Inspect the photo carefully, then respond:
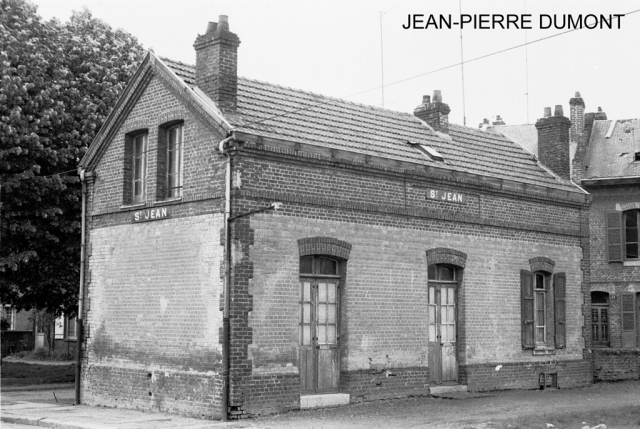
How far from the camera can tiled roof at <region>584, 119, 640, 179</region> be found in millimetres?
32450

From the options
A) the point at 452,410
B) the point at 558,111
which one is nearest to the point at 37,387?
the point at 452,410

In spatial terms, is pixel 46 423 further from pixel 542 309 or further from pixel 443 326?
pixel 542 309

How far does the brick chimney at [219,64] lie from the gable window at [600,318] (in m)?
20.4

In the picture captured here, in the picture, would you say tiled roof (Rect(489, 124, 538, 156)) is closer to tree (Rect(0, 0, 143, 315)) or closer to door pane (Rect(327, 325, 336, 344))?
tree (Rect(0, 0, 143, 315))

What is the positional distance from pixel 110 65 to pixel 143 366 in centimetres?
1084

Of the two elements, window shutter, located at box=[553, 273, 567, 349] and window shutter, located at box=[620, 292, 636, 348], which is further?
window shutter, located at box=[620, 292, 636, 348]

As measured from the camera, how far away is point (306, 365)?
55.4ft

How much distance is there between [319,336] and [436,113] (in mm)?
8319

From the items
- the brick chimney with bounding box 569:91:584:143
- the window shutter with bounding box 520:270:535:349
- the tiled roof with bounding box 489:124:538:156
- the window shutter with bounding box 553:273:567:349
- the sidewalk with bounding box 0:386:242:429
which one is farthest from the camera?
the tiled roof with bounding box 489:124:538:156

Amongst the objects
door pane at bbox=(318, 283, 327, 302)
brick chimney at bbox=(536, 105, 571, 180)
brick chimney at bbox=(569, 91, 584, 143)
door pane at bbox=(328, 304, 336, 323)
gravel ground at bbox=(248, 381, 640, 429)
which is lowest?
gravel ground at bbox=(248, 381, 640, 429)

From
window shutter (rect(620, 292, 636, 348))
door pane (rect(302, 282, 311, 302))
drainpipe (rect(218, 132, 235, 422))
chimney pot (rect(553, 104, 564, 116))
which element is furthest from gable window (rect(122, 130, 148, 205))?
window shutter (rect(620, 292, 636, 348))

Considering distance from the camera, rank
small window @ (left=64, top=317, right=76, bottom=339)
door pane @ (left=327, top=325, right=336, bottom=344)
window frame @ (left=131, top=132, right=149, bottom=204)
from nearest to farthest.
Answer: door pane @ (left=327, top=325, right=336, bottom=344)
window frame @ (left=131, top=132, right=149, bottom=204)
small window @ (left=64, top=317, right=76, bottom=339)

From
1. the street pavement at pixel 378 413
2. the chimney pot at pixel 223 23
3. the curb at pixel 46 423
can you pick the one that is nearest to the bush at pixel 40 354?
the street pavement at pixel 378 413

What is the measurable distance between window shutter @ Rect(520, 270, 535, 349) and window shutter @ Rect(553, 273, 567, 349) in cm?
94
